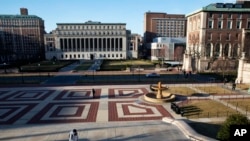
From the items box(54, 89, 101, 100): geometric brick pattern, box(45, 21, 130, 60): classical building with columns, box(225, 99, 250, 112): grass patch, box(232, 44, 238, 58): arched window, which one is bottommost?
box(225, 99, 250, 112): grass patch

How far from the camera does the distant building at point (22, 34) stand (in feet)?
468

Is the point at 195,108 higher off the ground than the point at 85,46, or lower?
lower

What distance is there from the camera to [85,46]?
13850cm

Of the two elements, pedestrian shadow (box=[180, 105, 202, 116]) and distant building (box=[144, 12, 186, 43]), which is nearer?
pedestrian shadow (box=[180, 105, 202, 116])

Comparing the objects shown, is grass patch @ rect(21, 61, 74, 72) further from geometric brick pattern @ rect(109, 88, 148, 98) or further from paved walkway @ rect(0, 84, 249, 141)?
geometric brick pattern @ rect(109, 88, 148, 98)

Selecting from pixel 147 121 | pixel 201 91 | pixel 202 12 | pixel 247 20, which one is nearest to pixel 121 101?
pixel 147 121

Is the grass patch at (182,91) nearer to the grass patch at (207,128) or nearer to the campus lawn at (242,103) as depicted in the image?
the campus lawn at (242,103)

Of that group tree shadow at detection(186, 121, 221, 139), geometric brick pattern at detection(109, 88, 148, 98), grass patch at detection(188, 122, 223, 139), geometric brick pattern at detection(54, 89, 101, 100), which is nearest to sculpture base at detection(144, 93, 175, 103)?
geometric brick pattern at detection(109, 88, 148, 98)

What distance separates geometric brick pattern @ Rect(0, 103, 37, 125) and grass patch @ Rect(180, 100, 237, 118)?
20.7 metres

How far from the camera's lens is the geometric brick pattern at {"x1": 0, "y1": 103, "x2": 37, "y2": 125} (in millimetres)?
23578

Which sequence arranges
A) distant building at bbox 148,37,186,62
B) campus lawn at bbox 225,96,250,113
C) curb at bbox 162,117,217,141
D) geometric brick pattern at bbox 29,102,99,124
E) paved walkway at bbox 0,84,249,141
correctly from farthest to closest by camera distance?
distant building at bbox 148,37,186,62 < campus lawn at bbox 225,96,250,113 < geometric brick pattern at bbox 29,102,99,124 < paved walkway at bbox 0,84,249,141 < curb at bbox 162,117,217,141

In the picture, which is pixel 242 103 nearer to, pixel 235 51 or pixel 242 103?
pixel 242 103

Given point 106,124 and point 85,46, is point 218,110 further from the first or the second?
point 85,46

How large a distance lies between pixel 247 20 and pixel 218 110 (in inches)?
2265
